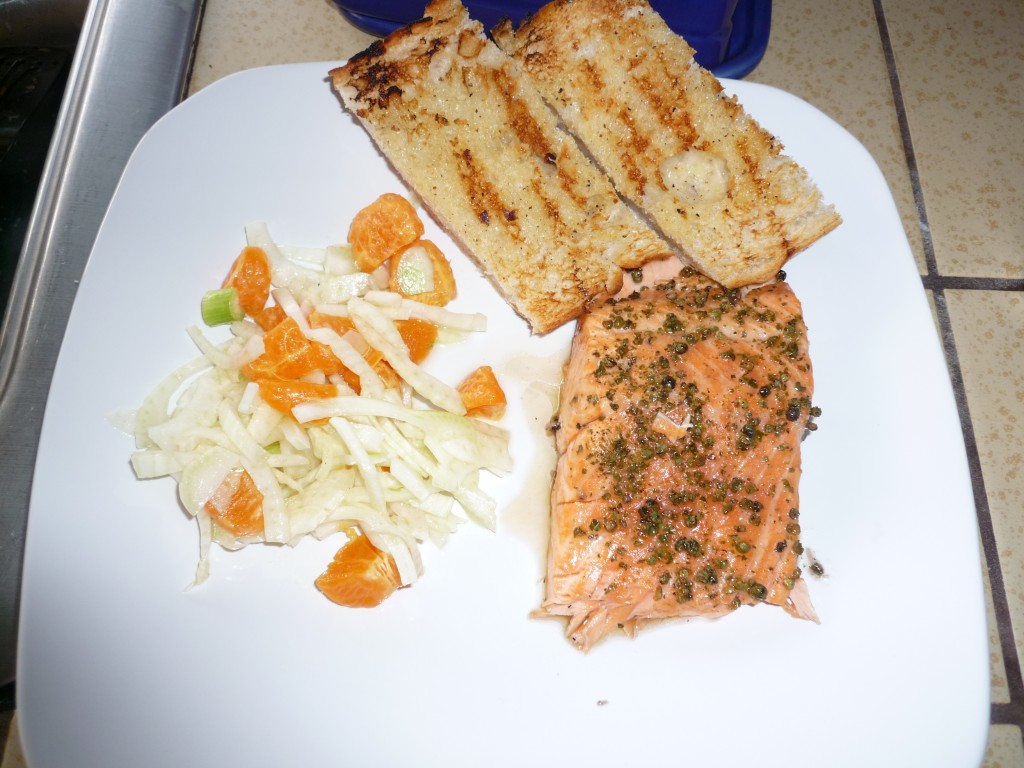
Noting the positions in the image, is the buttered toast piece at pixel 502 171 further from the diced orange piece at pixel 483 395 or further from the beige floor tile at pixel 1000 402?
the beige floor tile at pixel 1000 402

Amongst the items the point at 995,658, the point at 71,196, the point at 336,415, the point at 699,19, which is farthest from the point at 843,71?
the point at 71,196

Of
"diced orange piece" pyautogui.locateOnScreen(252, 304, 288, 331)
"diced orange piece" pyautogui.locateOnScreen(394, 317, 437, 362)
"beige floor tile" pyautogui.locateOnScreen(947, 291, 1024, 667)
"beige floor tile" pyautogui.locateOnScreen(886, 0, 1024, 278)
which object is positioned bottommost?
"beige floor tile" pyautogui.locateOnScreen(947, 291, 1024, 667)

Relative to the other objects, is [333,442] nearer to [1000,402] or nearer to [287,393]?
[287,393]

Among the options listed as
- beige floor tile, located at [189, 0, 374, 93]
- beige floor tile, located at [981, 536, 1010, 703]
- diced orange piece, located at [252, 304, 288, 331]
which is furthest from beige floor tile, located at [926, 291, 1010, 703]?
beige floor tile, located at [189, 0, 374, 93]

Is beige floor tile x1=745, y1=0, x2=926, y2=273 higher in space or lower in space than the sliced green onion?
lower

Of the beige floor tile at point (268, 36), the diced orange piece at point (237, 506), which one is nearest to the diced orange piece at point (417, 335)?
the diced orange piece at point (237, 506)

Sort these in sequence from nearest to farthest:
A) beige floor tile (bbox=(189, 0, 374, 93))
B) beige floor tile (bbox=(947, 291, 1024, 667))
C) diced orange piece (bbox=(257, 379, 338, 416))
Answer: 1. diced orange piece (bbox=(257, 379, 338, 416))
2. beige floor tile (bbox=(947, 291, 1024, 667))
3. beige floor tile (bbox=(189, 0, 374, 93))

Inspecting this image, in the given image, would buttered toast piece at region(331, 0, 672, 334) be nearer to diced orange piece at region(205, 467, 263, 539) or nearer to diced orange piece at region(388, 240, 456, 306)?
diced orange piece at region(388, 240, 456, 306)
